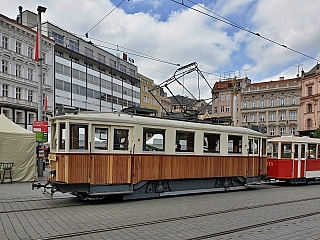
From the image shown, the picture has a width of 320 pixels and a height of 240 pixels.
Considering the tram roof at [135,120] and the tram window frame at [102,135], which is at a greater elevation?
the tram roof at [135,120]

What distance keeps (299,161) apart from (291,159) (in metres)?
0.61

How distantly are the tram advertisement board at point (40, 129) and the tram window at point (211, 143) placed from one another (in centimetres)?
779

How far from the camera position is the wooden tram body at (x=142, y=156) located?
999cm

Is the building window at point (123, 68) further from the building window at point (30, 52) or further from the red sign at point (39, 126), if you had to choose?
the red sign at point (39, 126)

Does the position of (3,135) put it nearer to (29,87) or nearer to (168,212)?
(168,212)

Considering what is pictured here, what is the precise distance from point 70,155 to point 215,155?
6.00 metres

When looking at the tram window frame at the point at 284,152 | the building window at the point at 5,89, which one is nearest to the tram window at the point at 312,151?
the tram window frame at the point at 284,152

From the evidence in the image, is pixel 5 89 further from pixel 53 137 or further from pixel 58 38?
pixel 53 137

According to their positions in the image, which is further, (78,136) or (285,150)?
(285,150)

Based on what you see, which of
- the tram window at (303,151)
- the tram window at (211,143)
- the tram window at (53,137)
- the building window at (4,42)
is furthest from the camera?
the building window at (4,42)

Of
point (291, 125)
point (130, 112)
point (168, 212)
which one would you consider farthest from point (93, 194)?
point (291, 125)

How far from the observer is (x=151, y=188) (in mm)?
11562

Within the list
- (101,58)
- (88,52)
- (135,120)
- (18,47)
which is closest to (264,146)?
(135,120)

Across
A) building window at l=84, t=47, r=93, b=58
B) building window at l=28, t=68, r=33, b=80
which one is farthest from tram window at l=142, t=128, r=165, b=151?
building window at l=84, t=47, r=93, b=58
